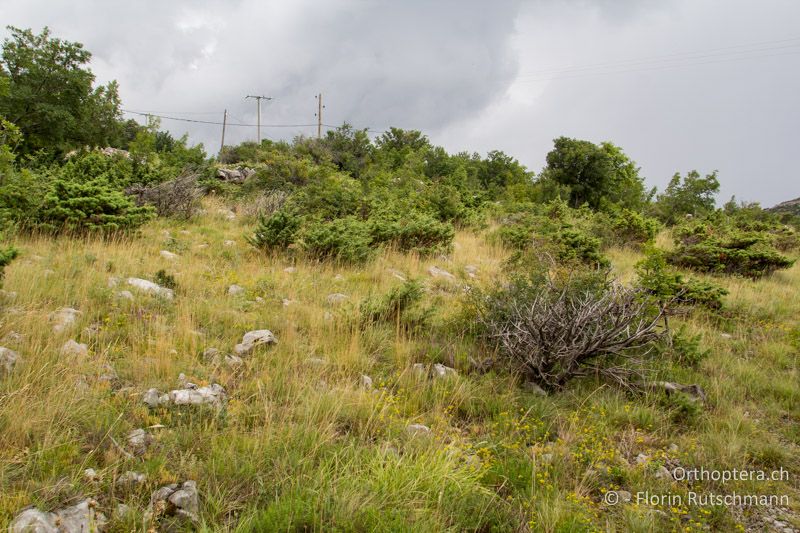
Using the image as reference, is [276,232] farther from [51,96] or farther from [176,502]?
[51,96]

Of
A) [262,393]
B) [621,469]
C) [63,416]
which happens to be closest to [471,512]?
[621,469]

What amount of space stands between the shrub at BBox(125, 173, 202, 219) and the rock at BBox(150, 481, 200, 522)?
8732 mm

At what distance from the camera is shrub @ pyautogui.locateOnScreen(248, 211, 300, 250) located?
7.54 meters

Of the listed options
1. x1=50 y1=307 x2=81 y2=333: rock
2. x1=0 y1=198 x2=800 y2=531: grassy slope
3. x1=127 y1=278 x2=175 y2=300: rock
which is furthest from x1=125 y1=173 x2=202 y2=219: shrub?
x1=50 y1=307 x2=81 y2=333: rock

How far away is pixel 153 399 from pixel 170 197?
27.0ft

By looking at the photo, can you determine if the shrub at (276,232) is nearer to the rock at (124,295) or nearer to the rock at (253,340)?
the rock at (124,295)

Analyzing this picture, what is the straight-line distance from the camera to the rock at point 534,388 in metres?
3.66

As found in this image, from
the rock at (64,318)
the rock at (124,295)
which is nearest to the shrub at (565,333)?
the rock at (124,295)

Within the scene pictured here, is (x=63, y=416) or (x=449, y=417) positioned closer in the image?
(x=63, y=416)

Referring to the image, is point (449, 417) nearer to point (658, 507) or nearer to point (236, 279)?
point (658, 507)

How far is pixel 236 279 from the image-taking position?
5715mm

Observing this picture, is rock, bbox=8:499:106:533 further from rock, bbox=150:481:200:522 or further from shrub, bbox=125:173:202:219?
shrub, bbox=125:173:202:219

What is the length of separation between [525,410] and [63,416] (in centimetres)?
296

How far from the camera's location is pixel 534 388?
3730 mm
